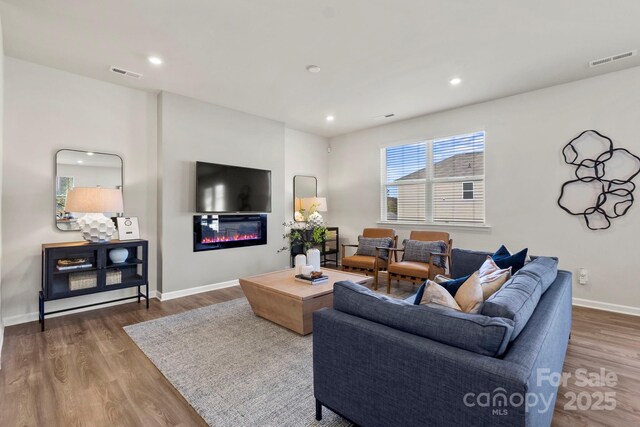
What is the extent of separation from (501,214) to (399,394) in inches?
154

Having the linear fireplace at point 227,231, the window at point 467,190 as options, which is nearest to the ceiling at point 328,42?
the window at point 467,190

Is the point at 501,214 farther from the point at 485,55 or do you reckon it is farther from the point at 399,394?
the point at 399,394

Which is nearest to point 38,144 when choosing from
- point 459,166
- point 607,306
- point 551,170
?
point 459,166

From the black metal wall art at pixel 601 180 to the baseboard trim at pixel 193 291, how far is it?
4719 millimetres

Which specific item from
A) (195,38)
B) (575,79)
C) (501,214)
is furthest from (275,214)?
(575,79)

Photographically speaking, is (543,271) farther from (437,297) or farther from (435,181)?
(435,181)

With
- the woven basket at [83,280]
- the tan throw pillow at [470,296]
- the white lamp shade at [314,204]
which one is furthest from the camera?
the white lamp shade at [314,204]

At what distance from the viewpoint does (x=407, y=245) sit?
465 cm

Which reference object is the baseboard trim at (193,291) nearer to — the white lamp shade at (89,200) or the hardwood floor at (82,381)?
the hardwood floor at (82,381)

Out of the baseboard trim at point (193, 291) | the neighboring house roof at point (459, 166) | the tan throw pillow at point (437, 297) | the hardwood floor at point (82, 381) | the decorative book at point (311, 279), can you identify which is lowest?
the hardwood floor at point (82, 381)

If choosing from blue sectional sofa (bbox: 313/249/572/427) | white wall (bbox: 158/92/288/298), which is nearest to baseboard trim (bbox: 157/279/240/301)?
white wall (bbox: 158/92/288/298)

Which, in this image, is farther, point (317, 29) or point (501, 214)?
point (501, 214)

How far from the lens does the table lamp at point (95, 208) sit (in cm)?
326

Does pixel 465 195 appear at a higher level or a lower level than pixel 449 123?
lower
